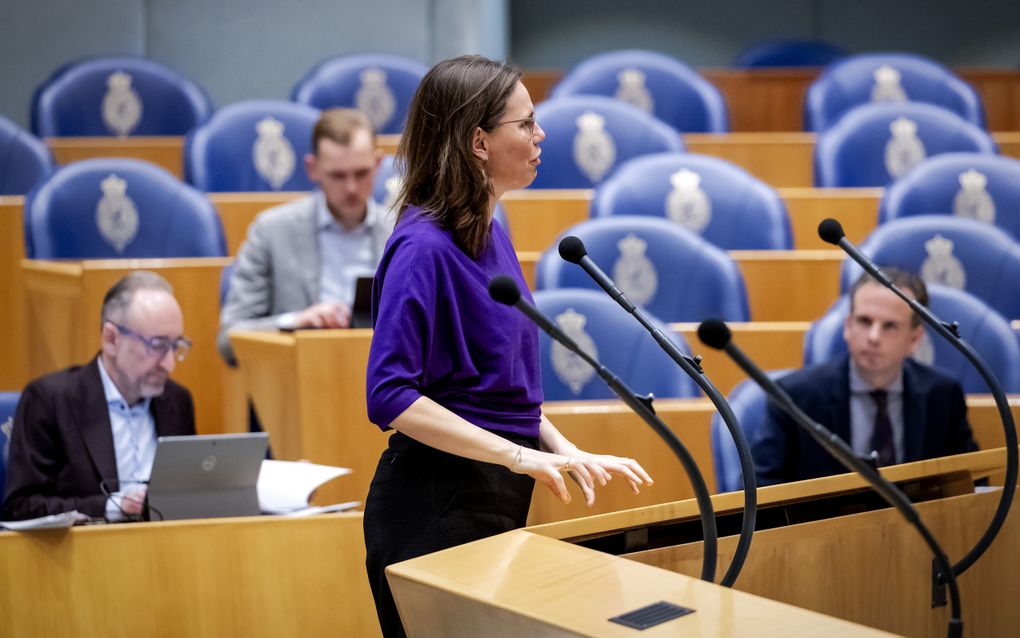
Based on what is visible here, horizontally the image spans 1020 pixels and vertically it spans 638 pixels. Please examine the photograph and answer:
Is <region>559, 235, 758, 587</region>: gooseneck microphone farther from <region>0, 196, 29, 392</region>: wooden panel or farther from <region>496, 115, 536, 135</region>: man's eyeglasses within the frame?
<region>0, 196, 29, 392</region>: wooden panel

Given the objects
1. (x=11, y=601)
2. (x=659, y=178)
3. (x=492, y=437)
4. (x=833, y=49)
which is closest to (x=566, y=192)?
(x=659, y=178)

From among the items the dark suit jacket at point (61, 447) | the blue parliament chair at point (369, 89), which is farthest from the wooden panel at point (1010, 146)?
the dark suit jacket at point (61, 447)

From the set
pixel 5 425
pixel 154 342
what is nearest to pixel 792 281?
pixel 154 342

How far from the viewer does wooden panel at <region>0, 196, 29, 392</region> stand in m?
2.88

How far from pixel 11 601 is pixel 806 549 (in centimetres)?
95

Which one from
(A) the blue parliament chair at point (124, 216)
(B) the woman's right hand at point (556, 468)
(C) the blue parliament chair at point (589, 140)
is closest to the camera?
(B) the woman's right hand at point (556, 468)

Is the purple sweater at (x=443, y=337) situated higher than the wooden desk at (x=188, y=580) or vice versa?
the purple sweater at (x=443, y=337)

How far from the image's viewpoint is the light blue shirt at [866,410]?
6.80ft

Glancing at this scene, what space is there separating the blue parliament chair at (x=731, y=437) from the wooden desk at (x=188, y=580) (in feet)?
1.91

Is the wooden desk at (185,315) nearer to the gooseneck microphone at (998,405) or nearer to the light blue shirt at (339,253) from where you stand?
the light blue shirt at (339,253)

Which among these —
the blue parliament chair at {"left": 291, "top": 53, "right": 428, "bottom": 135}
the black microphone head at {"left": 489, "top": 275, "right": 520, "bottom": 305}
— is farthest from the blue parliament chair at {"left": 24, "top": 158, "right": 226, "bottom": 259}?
the black microphone head at {"left": 489, "top": 275, "right": 520, "bottom": 305}

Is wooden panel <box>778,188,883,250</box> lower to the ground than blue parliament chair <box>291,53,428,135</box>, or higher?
lower

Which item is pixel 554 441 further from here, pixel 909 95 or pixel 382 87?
pixel 909 95

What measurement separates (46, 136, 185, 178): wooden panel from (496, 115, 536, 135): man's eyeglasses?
272 centimetres
